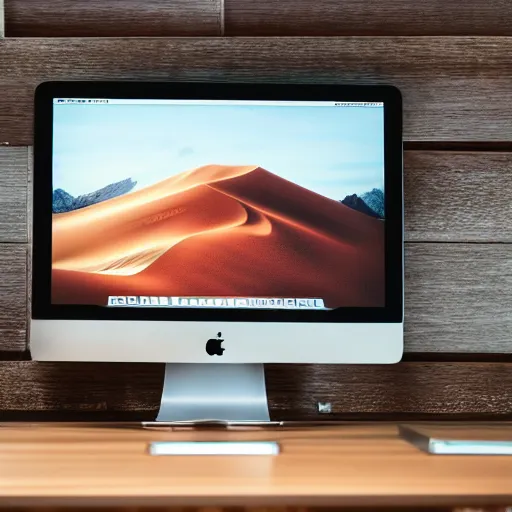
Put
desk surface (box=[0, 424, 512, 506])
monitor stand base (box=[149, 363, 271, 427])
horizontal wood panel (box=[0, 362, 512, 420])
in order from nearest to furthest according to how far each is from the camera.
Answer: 1. desk surface (box=[0, 424, 512, 506])
2. monitor stand base (box=[149, 363, 271, 427])
3. horizontal wood panel (box=[0, 362, 512, 420])

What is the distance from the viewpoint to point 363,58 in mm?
1336

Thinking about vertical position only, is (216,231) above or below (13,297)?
above

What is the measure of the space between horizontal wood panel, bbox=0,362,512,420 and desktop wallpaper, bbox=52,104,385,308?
25 centimetres

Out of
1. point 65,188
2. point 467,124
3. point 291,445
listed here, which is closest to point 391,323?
point 291,445

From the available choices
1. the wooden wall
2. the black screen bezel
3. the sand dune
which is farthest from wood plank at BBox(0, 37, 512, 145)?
the sand dune

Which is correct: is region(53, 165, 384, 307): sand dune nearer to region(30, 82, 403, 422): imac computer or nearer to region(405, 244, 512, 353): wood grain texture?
region(30, 82, 403, 422): imac computer

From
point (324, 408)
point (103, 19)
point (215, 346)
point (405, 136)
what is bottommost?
point (324, 408)

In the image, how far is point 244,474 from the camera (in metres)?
0.76

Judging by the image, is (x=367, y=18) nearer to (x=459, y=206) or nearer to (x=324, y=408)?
(x=459, y=206)

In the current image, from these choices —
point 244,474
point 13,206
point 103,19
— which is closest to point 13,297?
point 13,206

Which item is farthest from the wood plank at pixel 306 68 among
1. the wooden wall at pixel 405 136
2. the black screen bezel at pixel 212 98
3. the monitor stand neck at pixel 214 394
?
the monitor stand neck at pixel 214 394

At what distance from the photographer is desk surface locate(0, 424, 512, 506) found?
687 mm

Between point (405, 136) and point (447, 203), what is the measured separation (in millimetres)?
163

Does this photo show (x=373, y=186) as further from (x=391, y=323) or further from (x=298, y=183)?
(x=391, y=323)
